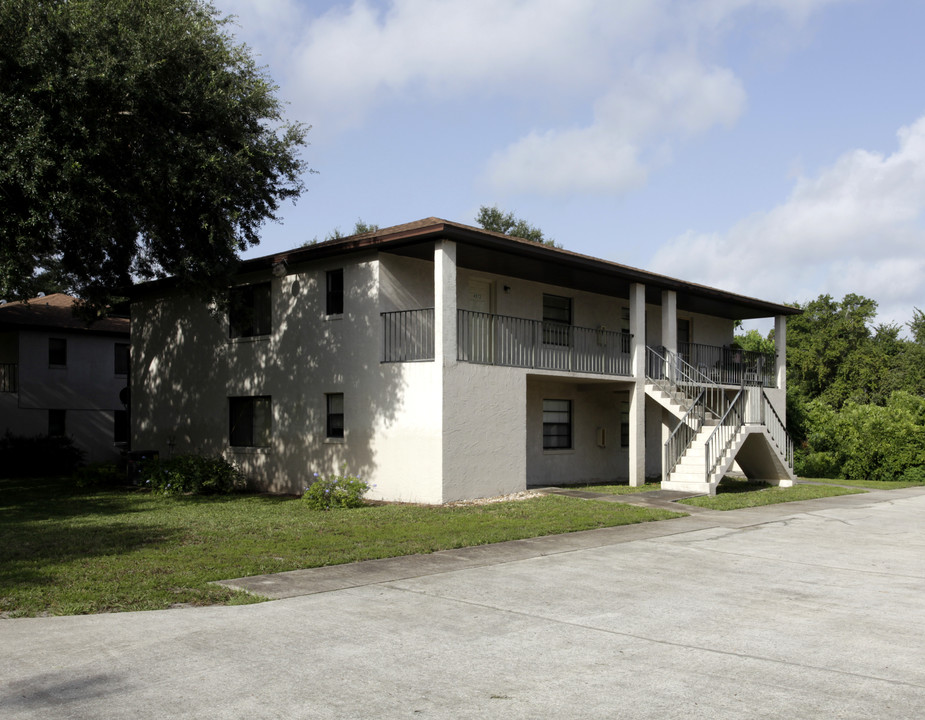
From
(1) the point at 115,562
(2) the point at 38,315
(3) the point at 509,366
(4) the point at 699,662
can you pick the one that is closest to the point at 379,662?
(4) the point at 699,662

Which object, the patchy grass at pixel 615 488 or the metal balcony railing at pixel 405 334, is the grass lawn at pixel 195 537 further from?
the metal balcony railing at pixel 405 334

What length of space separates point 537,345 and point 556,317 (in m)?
3.12

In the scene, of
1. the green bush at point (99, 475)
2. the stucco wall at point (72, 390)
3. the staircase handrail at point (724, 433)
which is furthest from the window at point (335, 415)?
the stucco wall at point (72, 390)

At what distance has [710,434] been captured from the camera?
19656 mm

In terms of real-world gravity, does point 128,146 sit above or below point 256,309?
above

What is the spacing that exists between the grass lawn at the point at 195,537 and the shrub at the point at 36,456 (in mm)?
10094

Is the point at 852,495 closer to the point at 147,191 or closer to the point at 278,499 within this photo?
the point at 278,499

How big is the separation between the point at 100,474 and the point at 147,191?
8.94 meters

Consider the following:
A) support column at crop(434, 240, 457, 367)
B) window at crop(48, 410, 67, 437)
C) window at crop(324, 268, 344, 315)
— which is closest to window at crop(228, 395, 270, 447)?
window at crop(324, 268, 344, 315)

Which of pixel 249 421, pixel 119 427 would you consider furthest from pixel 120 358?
pixel 249 421

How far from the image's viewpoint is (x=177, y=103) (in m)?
16.4

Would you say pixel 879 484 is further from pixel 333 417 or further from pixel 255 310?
pixel 255 310

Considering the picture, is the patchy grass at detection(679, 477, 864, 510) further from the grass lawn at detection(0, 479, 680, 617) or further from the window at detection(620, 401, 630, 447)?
the window at detection(620, 401, 630, 447)

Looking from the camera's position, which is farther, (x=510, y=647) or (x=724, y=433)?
(x=724, y=433)
